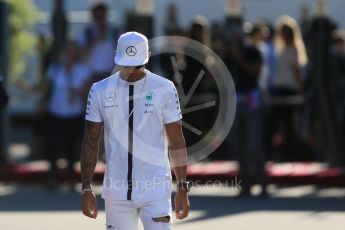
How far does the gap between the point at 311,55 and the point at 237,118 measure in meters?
1.85

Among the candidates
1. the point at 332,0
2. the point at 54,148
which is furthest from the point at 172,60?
the point at 332,0

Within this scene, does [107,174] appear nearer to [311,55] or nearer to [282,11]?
[311,55]

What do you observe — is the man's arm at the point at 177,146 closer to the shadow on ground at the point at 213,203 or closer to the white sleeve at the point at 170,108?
the white sleeve at the point at 170,108

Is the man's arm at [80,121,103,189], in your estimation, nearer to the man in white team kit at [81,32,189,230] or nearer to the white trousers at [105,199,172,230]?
the man in white team kit at [81,32,189,230]

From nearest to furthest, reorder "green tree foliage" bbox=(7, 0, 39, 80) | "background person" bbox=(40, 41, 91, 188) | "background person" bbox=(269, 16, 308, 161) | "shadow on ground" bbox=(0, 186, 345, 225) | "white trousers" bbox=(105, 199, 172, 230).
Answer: "white trousers" bbox=(105, 199, 172, 230)
"shadow on ground" bbox=(0, 186, 345, 225)
"background person" bbox=(40, 41, 91, 188)
"background person" bbox=(269, 16, 308, 161)
"green tree foliage" bbox=(7, 0, 39, 80)

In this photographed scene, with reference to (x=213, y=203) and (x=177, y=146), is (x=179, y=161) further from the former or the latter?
(x=213, y=203)

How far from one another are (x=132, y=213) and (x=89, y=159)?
17.9 inches

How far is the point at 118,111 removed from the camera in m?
7.54

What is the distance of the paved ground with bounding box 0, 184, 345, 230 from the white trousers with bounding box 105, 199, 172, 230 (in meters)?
4.14

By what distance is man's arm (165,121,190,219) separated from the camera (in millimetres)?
7555

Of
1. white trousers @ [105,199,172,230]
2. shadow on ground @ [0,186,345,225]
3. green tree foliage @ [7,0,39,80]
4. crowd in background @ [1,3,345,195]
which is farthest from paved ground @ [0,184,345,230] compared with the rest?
green tree foliage @ [7,0,39,80]

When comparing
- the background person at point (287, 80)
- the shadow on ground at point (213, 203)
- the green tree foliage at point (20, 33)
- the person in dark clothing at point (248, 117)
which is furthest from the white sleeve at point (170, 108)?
the green tree foliage at point (20, 33)

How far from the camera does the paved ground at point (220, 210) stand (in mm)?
11898

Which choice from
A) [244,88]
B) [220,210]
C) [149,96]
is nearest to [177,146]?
[149,96]
